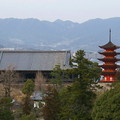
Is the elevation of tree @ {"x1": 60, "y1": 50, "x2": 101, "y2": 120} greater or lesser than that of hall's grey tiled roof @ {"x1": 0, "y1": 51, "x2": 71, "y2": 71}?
lesser

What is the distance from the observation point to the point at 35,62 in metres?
40.3

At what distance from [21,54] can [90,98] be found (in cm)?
2426

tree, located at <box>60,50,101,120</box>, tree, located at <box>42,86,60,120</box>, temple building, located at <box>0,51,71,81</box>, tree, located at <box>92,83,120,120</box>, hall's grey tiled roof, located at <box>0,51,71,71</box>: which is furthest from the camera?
hall's grey tiled roof, located at <box>0,51,71,71</box>

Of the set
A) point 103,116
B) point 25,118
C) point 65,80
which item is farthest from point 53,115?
point 65,80

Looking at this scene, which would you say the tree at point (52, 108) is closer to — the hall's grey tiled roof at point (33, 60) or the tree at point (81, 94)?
the tree at point (81, 94)

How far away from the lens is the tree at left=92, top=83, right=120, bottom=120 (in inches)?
649

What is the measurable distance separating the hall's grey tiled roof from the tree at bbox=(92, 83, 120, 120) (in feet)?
69.2

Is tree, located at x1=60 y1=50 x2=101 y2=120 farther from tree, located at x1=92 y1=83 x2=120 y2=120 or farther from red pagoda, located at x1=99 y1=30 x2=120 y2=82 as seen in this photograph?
red pagoda, located at x1=99 y1=30 x2=120 y2=82

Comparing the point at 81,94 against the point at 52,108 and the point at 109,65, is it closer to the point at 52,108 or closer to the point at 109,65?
the point at 52,108

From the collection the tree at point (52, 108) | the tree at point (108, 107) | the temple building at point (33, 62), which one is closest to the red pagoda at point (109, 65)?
the temple building at point (33, 62)

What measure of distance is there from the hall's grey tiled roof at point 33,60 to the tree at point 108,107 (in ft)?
69.2

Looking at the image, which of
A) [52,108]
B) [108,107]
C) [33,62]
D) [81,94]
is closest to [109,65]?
[33,62]

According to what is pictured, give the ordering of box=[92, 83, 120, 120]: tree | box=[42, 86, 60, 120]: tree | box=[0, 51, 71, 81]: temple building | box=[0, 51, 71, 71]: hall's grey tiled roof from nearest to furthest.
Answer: box=[92, 83, 120, 120]: tree
box=[42, 86, 60, 120]: tree
box=[0, 51, 71, 81]: temple building
box=[0, 51, 71, 71]: hall's grey tiled roof

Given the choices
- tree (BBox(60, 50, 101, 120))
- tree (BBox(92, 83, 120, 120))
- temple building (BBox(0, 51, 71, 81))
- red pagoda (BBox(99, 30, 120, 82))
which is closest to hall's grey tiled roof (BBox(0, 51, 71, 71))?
temple building (BBox(0, 51, 71, 81))
